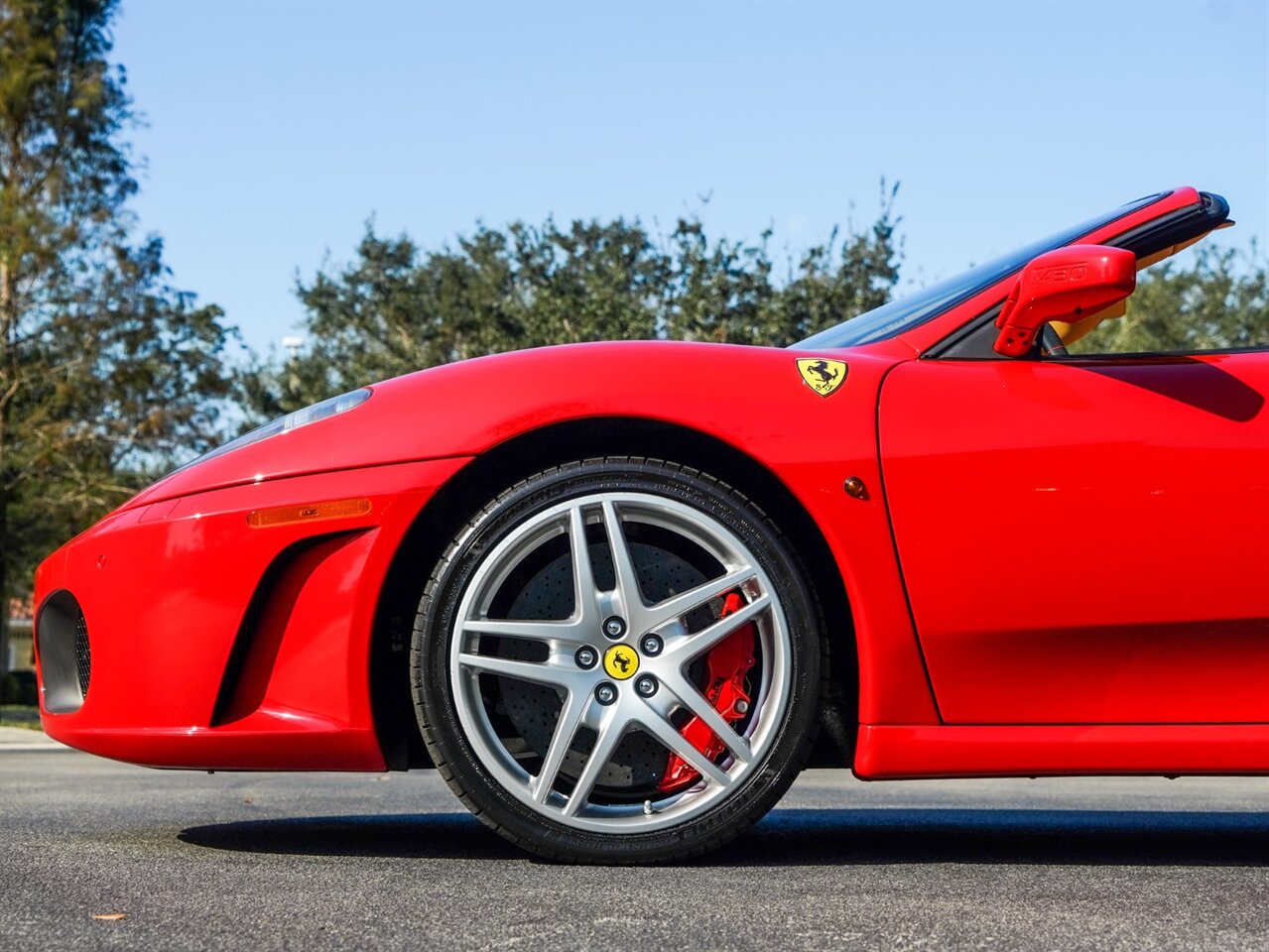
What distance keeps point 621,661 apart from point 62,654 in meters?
1.26

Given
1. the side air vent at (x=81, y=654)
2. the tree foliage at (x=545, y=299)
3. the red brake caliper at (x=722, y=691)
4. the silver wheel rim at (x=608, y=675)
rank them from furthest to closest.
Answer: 1. the tree foliage at (x=545, y=299)
2. the side air vent at (x=81, y=654)
3. the red brake caliper at (x=722, y=691)
4. the silver wheel rim at (x=608, y=675)

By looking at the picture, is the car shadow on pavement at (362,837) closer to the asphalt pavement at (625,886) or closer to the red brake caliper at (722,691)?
the asphalt pavement at (625,886)

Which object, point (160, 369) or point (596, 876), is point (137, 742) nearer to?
point (596, 876)

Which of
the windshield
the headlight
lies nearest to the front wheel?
the headlight

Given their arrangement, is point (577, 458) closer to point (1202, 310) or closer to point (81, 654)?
point (81, 654)

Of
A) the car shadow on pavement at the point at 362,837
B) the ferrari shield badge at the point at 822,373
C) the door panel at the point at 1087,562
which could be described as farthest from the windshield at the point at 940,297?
the car shadow on pavement at the point at 362,837

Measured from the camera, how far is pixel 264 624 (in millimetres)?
2943

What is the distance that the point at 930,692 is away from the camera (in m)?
2.89

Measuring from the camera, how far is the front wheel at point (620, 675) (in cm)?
283

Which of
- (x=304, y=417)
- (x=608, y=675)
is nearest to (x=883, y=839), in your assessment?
(x=608, y=675)

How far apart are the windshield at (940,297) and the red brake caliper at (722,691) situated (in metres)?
0.72

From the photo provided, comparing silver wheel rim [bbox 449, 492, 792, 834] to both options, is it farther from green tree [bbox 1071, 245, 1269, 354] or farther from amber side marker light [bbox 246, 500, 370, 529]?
green tree [bbox 1071, 245, 1269, 354]

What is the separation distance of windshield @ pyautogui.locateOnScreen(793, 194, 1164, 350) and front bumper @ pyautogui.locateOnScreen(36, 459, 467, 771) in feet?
3.25

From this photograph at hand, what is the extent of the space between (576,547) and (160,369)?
85.9 ft
